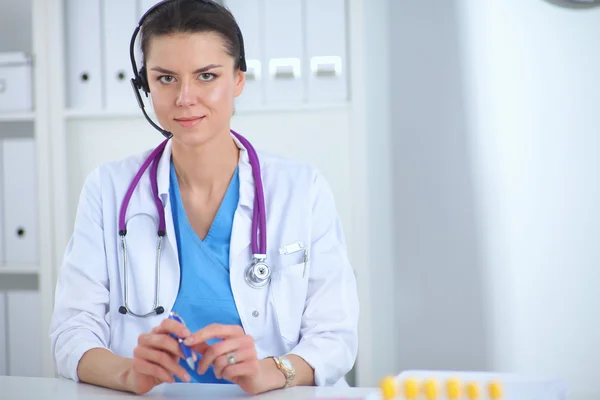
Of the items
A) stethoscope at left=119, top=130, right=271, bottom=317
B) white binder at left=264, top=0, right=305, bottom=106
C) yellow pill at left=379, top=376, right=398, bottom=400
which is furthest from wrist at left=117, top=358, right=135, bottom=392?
white binder at left=264, top=0, right=305, bottom=106

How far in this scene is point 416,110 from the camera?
7.91 feet

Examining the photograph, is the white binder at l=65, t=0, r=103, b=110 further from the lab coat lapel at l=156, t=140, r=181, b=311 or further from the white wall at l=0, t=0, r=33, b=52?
the lab coat lapel at l=156, t=140, r=181, b=311

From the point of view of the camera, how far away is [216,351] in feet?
3.13

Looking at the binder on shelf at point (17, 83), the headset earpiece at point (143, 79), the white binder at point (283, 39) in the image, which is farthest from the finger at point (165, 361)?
the binder on shelf at point (17, 83)

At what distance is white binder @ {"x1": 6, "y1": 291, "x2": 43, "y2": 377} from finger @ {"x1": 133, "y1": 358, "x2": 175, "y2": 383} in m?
1.24

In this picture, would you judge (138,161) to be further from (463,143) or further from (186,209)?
(463,143)

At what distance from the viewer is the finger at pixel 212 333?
940mm

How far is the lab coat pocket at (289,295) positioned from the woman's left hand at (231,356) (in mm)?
299

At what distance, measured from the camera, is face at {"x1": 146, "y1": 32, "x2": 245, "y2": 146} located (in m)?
1.26

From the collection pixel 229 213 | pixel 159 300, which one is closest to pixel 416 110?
pixel 229 213

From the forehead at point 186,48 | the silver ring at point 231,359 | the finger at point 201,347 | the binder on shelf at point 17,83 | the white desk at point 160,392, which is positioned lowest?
the white desk at point 160,392

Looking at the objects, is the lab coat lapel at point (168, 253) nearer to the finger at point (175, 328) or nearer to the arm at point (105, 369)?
the arm at point (105, 369)

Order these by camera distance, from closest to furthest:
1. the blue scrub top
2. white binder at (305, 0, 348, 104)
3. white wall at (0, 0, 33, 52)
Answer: the blue scrub top, white binder at (305, 0, 348, 104), white wall at (0, 0, 33, 52)

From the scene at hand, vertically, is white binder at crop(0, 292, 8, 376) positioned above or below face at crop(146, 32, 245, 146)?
below
